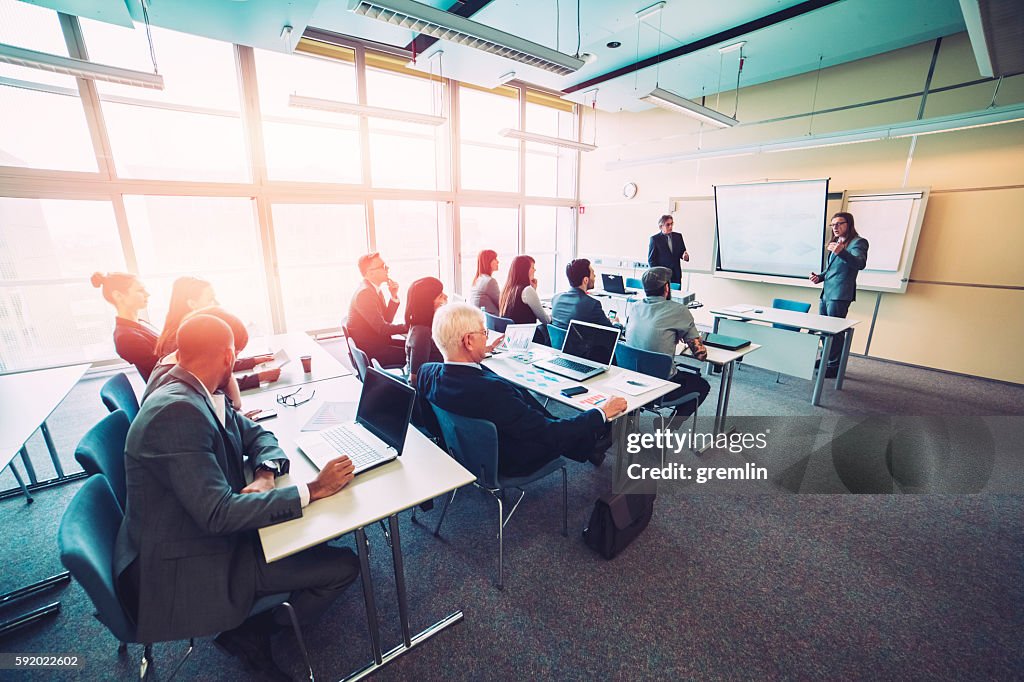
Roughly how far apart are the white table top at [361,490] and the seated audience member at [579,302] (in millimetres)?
1958

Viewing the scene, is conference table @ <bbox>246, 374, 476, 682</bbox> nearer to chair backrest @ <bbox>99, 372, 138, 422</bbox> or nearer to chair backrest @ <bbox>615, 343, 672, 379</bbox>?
chair backrest @ <bbox>99, 372, 138, 422</bbox>

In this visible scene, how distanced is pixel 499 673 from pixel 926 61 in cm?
710

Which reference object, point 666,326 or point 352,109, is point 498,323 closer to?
point 666,326

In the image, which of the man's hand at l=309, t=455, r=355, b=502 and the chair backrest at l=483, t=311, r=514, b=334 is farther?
the chair backrest at l=483, t=311, r=514, b=334

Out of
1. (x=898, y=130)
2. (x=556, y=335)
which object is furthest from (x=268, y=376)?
(x=898, y=130)

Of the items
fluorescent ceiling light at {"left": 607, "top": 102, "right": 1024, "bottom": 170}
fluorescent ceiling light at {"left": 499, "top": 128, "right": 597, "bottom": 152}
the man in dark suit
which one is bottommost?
the man in dark suit

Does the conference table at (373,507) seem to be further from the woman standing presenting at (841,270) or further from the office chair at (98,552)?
the woman standing presenting at (841,270)

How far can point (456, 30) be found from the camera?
2.94 meters

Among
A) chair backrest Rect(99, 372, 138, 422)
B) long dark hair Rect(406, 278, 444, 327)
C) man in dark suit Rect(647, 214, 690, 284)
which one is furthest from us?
man in dark suit Rect(647, 214, 690, 284)

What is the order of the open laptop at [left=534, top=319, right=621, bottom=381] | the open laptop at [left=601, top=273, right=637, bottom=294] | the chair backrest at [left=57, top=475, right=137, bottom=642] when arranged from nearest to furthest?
1. the chair backrest at [left=57, top=475, right=137, bottom=642]
2. the open laptop at [left=534, top=319, right=621, bottom=381]
3. the open laptop at [left=601, top=273, right=637, bottom=294]

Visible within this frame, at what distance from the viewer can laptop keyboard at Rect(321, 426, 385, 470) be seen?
1715mm

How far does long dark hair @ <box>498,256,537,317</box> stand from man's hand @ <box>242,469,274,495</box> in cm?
268

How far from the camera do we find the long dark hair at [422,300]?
3146 millimetres

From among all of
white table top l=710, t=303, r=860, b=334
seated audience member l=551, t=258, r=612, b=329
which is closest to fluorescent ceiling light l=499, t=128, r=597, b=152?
seated audience member l=551, t=258, r=612, b=329
